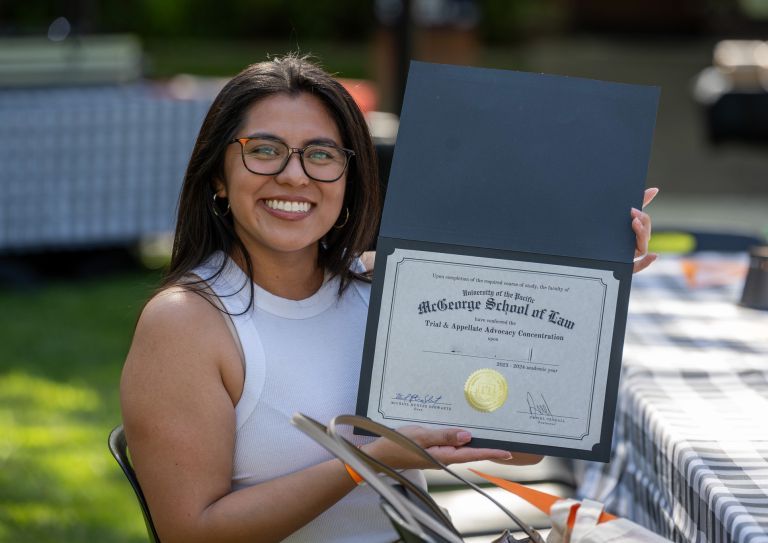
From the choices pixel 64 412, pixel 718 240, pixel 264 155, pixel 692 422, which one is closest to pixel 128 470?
pixel 264 155

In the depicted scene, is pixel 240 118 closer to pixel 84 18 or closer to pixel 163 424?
pixel 163 424

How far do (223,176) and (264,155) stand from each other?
0.43 ft

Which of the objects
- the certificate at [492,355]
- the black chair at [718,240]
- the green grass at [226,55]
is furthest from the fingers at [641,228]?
the green grass at [226,55]

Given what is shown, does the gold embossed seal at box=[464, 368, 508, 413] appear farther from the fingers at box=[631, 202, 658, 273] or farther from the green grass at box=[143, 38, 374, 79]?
the green grass at box=[143, 38, 374, 79]

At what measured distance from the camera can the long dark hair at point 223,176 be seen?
197 centimetres

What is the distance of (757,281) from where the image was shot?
10.2 ft

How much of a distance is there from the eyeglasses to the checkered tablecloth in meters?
0.83

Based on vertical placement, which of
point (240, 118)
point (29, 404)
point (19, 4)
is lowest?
point (29, 404)

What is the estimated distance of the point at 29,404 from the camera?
4609 mm

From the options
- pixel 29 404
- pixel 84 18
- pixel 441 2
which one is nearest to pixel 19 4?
pixel 441 2

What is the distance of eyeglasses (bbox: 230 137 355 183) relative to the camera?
1.91 metres

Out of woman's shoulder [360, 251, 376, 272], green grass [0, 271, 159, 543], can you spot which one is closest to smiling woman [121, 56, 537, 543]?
woman's shoulder [360, 251, 376, 272]

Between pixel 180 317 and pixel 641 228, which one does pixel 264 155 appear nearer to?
pixel 180 317

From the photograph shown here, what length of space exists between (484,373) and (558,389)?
0.12 meters
